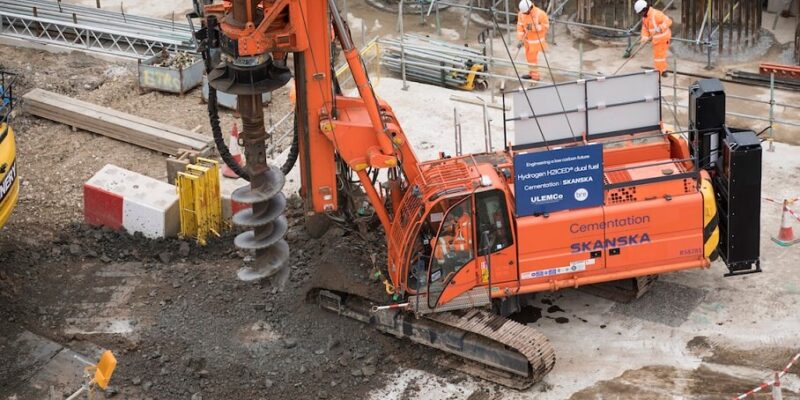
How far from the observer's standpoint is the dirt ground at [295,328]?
1441cm

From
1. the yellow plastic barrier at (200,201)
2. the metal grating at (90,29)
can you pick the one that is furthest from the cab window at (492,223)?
the metal grating at (90,29)

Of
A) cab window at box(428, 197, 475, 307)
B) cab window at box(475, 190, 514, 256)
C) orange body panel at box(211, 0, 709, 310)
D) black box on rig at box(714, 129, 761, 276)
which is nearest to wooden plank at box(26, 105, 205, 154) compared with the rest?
orange body panel at box(211, 0, 709, 310)

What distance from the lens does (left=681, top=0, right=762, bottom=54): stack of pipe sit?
2388 cm

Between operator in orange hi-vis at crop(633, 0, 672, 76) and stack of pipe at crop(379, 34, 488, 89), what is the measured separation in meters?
2.93

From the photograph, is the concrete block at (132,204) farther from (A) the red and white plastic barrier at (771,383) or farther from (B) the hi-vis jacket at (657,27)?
(B) the hi-vis jacket at (657,27)

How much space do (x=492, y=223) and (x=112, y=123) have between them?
9.03 metres

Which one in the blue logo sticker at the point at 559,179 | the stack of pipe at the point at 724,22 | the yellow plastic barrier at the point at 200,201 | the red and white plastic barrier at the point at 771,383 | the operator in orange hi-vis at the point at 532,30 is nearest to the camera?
the red and white plastic barrier at the point at 771,383

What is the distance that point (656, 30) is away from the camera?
2153 cm

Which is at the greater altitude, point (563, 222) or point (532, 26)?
point (532, 26)

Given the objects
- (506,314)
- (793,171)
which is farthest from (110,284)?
(793,171)

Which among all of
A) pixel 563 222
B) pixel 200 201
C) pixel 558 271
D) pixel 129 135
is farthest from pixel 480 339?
pixel 129 135

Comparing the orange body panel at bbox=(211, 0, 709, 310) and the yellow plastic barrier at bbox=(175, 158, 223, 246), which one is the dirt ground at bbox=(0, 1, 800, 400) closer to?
the yellow plastic barrier at bbox=(175, 158, 223, 246)

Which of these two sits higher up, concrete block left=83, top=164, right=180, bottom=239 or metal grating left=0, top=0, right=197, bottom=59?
metal grating left=0, top=0, right=197, bottom=59

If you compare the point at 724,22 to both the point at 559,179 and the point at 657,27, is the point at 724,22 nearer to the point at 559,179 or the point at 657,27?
the point at 657,27
